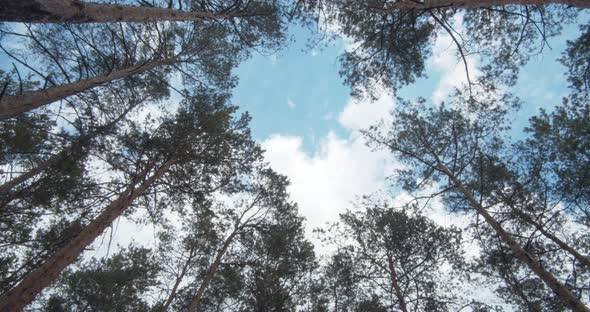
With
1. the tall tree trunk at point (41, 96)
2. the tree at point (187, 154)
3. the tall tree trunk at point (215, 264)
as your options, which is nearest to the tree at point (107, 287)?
the tall tree trunk at point (215, 264)

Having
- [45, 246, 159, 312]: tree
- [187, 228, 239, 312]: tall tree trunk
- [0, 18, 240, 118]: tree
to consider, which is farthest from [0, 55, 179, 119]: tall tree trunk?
[45, 246, 159, 312]: tree

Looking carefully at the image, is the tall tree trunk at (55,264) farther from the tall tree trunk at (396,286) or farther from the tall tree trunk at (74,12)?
the tall tree trunk at (396,286)

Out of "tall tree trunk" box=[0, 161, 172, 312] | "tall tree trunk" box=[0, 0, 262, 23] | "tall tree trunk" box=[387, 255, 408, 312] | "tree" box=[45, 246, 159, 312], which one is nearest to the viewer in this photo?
"tall tree trunk" box=[0, 0, 262, 23]

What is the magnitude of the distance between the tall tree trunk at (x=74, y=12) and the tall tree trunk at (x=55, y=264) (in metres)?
2.17

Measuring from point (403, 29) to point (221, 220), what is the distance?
8.11m

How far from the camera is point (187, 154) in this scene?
7.08m

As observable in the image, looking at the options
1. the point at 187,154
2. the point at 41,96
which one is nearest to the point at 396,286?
the point at 187,154

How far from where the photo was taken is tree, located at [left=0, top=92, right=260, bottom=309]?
6.04 m

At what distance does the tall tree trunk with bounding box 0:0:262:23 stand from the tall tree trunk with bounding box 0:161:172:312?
2167 mm

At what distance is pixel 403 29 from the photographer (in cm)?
643

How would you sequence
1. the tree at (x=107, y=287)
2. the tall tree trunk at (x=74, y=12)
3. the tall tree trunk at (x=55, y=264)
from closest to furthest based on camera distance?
the tall tree trunk at (x=74, y=12), the tall tree trunk at (x=55, y=264), the tree at (x=107, y=287)

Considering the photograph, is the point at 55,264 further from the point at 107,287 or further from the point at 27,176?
the point at 107,287

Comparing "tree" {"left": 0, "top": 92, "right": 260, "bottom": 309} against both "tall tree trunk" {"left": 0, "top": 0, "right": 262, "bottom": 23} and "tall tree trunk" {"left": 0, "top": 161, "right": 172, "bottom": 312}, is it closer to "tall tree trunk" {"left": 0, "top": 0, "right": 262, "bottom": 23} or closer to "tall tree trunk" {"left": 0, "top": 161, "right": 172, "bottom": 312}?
"tall tree trunk" {"left": 0, "top": 161, "right": 172, "bottom": 312}

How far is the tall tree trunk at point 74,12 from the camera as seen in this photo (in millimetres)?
2502
